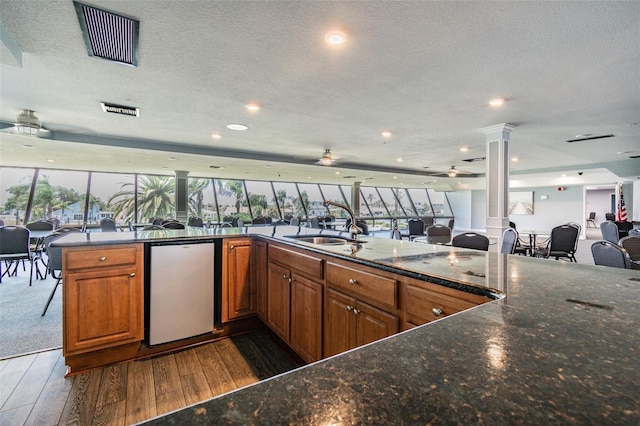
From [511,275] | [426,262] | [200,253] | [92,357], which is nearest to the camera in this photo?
[511,275]

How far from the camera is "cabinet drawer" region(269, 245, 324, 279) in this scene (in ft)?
6.81

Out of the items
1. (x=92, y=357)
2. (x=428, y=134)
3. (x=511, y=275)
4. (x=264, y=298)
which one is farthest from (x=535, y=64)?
(x=92, y=357)

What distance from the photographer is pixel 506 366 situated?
0.57m

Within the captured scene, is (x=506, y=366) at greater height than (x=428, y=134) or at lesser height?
lesser

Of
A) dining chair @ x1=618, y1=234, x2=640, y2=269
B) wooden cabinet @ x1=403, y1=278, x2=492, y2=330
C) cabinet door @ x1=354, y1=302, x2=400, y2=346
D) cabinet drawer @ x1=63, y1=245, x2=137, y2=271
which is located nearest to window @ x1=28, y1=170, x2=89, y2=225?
cabinet drawer @ x1=63, y1=245, x2=137, y2=271

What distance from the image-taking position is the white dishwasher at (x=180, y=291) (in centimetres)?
255

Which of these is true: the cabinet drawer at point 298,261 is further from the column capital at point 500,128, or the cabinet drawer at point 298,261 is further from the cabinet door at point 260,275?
the column capital at point 500,128

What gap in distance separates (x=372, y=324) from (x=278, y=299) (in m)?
1.14

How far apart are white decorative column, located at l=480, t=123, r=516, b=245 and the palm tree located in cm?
880

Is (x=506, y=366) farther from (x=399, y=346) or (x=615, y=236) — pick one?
(x=615, y=236)

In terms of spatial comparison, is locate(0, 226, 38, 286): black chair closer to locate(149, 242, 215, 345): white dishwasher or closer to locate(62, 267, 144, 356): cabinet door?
locate(62, 267, 144, 356): cabinet door

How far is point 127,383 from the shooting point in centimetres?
211

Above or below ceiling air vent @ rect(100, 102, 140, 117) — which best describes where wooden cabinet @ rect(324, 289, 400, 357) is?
below

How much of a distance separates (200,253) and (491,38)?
278cm
